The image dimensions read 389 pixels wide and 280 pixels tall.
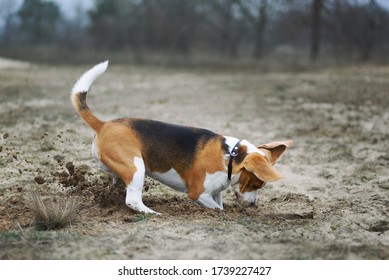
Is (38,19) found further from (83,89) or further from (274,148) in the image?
(274,148)

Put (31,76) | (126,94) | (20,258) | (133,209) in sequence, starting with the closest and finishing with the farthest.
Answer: (20,258), (133,209), (126,94), (31,76)

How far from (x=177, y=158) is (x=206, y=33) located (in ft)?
122

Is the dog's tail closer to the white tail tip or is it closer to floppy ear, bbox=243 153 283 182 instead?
the white tail tip

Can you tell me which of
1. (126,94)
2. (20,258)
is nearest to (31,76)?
(126,94)

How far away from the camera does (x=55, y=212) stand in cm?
580

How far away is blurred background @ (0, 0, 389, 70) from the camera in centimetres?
3050

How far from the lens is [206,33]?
42844mm

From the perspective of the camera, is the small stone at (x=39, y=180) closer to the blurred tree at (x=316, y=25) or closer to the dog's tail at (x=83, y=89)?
the dog's tail at (x=83, y=89)

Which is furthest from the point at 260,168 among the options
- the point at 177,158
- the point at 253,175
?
the point at 177,158

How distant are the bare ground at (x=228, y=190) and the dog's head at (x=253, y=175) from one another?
239 mm

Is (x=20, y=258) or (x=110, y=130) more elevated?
(x=110, y=130)

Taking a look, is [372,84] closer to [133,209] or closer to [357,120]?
[357,120]

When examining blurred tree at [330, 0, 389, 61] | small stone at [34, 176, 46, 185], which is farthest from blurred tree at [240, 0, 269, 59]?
small stone at [34, 176, 46, 185]

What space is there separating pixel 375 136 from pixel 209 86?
30.4ft
